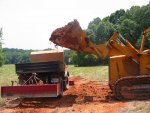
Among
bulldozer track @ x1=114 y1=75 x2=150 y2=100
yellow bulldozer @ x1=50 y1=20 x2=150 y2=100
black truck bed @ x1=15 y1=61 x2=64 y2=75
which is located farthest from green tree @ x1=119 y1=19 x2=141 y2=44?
bulldozer track @ x1=114 y1=75 x2=150 y2=100

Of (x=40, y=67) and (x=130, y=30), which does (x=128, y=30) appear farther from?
(x=40, y=67)

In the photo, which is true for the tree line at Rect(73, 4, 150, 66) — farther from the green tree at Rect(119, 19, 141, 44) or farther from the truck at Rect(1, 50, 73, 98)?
the truck at Rect(1, 50, 73, 98)

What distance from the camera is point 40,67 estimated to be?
53.4ft

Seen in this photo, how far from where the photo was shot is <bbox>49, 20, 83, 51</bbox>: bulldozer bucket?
50.8 ft

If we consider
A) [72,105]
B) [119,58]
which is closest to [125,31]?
[119,58]

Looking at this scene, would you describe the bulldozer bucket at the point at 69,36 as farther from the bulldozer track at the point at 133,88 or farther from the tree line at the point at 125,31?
the tree line at the point at 125,31

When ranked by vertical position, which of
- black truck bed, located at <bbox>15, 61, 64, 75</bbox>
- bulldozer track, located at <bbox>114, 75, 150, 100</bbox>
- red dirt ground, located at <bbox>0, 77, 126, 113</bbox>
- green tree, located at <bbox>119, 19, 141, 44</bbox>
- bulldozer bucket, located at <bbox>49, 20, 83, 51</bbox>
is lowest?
red dirt ground, located at <bbox>0, 77, 126, 113</bbox>

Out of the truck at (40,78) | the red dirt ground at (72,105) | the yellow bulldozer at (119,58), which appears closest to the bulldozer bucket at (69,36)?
the yellow bulldozer at (119,58)

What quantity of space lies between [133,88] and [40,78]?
4396mm

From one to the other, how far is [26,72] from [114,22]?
77702mm

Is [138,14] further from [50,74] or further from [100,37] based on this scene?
[50,74]

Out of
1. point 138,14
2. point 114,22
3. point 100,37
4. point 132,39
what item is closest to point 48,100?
point 132,39

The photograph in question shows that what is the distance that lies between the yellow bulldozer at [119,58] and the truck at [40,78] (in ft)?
4.18

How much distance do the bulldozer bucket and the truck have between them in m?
0.97
